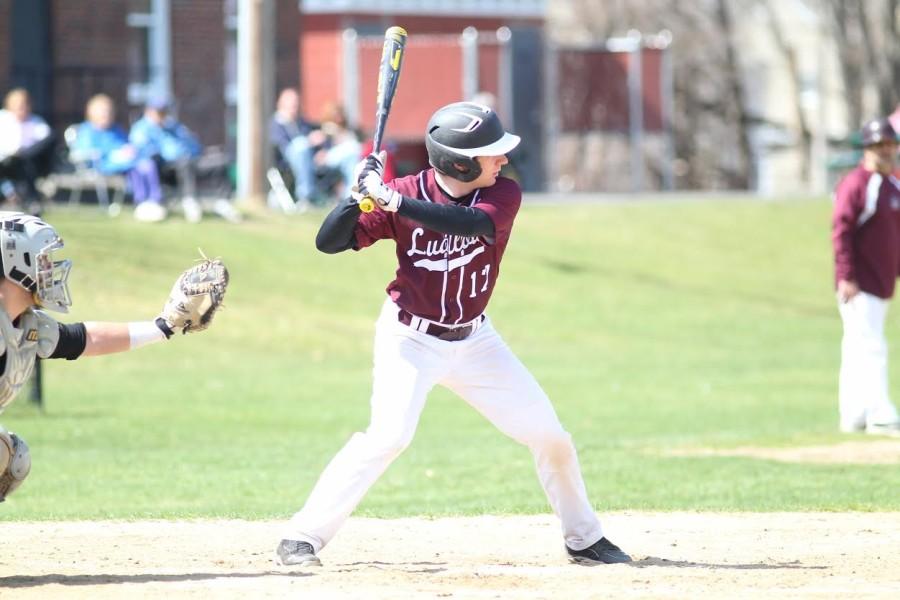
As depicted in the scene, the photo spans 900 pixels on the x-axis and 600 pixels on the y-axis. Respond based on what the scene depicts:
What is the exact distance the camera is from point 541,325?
21625 mm

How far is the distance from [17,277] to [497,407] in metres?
2.11

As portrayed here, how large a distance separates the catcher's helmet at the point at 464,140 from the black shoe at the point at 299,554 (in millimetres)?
1735

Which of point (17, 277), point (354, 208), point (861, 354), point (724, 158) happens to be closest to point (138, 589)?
point (17, 277)

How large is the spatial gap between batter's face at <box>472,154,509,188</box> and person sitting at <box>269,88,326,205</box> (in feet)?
54.9

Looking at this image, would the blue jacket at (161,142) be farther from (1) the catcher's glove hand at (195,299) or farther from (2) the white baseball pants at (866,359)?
(1) the catcher's glove hand at (195,299)

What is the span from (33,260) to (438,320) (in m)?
1.70

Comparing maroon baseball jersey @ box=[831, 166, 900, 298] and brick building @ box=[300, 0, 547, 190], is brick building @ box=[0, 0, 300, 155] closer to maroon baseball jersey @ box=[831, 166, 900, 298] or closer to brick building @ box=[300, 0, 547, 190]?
brick building @ box=[300, 0, 547, 190]

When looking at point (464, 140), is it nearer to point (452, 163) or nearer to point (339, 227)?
point (452, 163)

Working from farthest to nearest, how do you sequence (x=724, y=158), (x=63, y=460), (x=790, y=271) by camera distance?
1. (x=724, y=158)
2. (x=790, y=271)
3. (x=63, y=460)

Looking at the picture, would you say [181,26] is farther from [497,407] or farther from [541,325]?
[497,407]

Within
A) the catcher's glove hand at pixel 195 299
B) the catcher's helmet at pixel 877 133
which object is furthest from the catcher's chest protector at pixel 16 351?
the catcher's helmet at pixel 877 133

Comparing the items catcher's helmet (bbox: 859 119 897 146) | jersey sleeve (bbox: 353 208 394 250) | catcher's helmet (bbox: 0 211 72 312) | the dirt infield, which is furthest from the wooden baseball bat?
catcher's helmet (bbox: 859 119 897 146)

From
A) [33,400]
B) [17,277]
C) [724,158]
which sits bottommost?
[724,158]

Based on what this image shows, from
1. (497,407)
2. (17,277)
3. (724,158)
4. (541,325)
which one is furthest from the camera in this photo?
(724,158)
